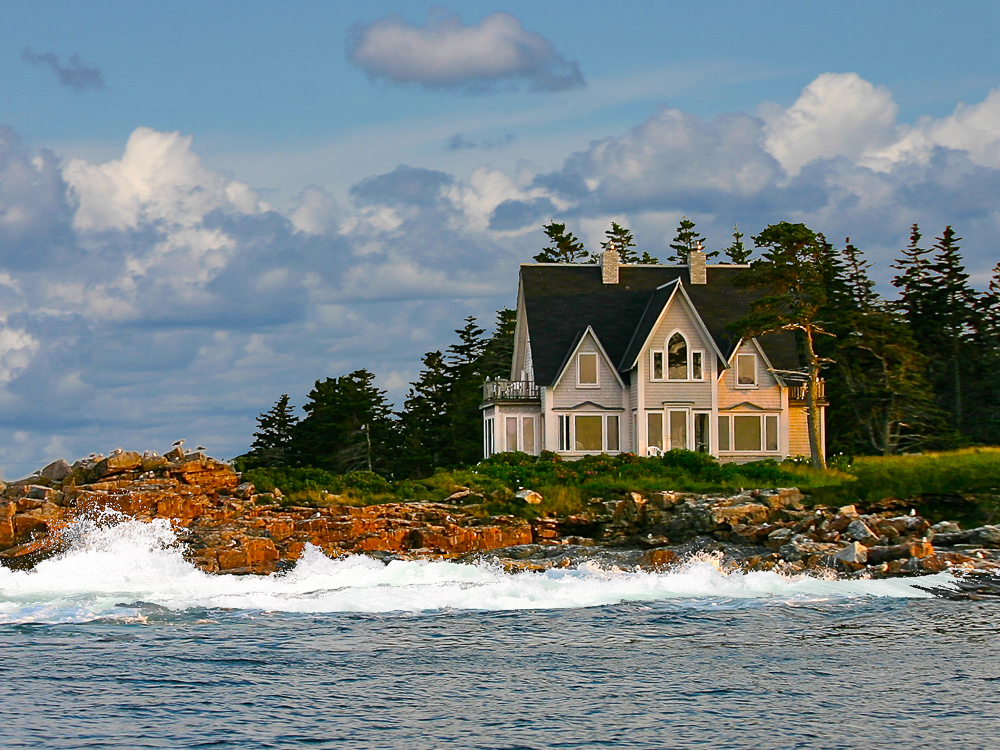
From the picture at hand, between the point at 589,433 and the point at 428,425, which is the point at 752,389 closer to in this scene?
the point at 589,433

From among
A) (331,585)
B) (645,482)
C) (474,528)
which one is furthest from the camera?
(645,482)

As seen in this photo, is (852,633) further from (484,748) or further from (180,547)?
(180,547)

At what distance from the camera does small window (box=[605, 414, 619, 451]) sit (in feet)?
155

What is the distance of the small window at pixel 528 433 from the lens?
47938 mm

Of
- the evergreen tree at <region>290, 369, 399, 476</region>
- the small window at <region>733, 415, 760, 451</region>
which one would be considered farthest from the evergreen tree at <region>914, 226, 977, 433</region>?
the evergreen tree at <region>290, 369, 399, 476</region>

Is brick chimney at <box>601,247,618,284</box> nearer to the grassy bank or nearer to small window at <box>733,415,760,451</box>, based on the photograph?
small window at <box>733,415,760,451</box>

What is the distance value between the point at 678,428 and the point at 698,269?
8.71 m

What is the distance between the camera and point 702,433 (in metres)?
47.0

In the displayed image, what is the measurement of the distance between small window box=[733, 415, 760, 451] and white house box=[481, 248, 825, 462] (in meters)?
0.04

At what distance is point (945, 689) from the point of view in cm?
1638

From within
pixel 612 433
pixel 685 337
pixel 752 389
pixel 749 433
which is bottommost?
pixel 749 433

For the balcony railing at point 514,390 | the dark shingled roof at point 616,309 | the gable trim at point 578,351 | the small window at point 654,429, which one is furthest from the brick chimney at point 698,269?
the balcony railing at point 514,390

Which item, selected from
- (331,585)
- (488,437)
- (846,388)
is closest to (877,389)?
(846,388)

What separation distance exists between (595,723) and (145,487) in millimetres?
21161
